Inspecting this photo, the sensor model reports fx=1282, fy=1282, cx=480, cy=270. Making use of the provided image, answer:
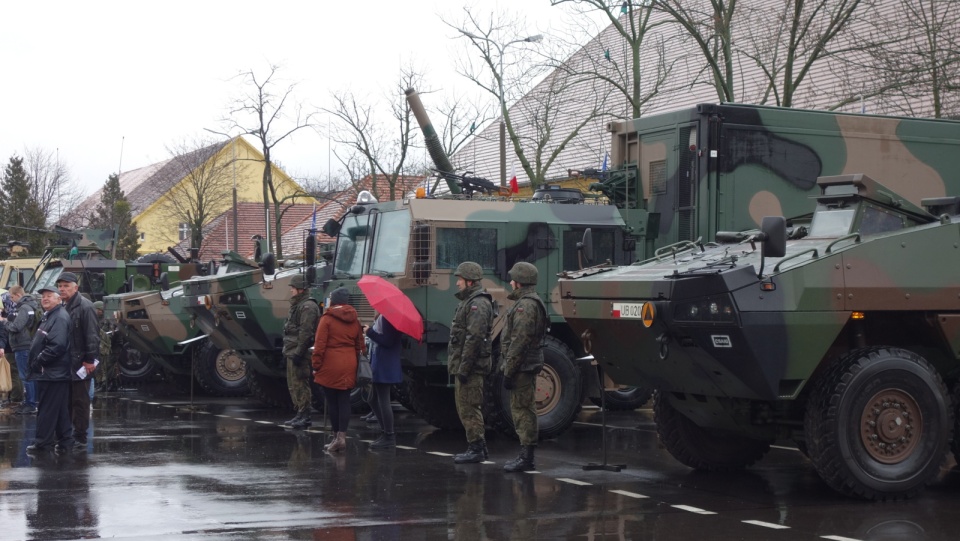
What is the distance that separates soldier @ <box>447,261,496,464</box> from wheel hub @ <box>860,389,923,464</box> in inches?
139

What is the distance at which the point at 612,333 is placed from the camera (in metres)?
9.81

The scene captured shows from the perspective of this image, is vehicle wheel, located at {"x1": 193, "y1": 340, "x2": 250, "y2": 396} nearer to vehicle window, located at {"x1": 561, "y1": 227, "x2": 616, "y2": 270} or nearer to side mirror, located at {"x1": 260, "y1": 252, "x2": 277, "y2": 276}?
side mirror, located at {"x1": 260, "y1": 252, "x2": 277, "y2": 276}

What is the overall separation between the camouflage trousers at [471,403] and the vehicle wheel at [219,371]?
9.16 metres

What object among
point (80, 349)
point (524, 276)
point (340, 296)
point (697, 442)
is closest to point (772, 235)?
point (697, 442)

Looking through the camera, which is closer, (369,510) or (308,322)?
(369,510)

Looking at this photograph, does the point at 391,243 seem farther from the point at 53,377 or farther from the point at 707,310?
the point at 707,310

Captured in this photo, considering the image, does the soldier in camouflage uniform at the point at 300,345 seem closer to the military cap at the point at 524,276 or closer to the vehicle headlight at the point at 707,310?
the military cap at the point at 524,276

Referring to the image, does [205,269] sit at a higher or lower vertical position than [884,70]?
lower

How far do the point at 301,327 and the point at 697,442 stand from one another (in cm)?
561

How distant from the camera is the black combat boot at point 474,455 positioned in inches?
445

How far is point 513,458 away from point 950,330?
13.7 feet

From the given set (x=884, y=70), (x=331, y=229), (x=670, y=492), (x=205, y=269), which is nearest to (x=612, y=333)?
(x=670, y=492)

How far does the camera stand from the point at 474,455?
446 inches

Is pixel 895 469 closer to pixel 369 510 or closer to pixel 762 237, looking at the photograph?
pixel 762 237
